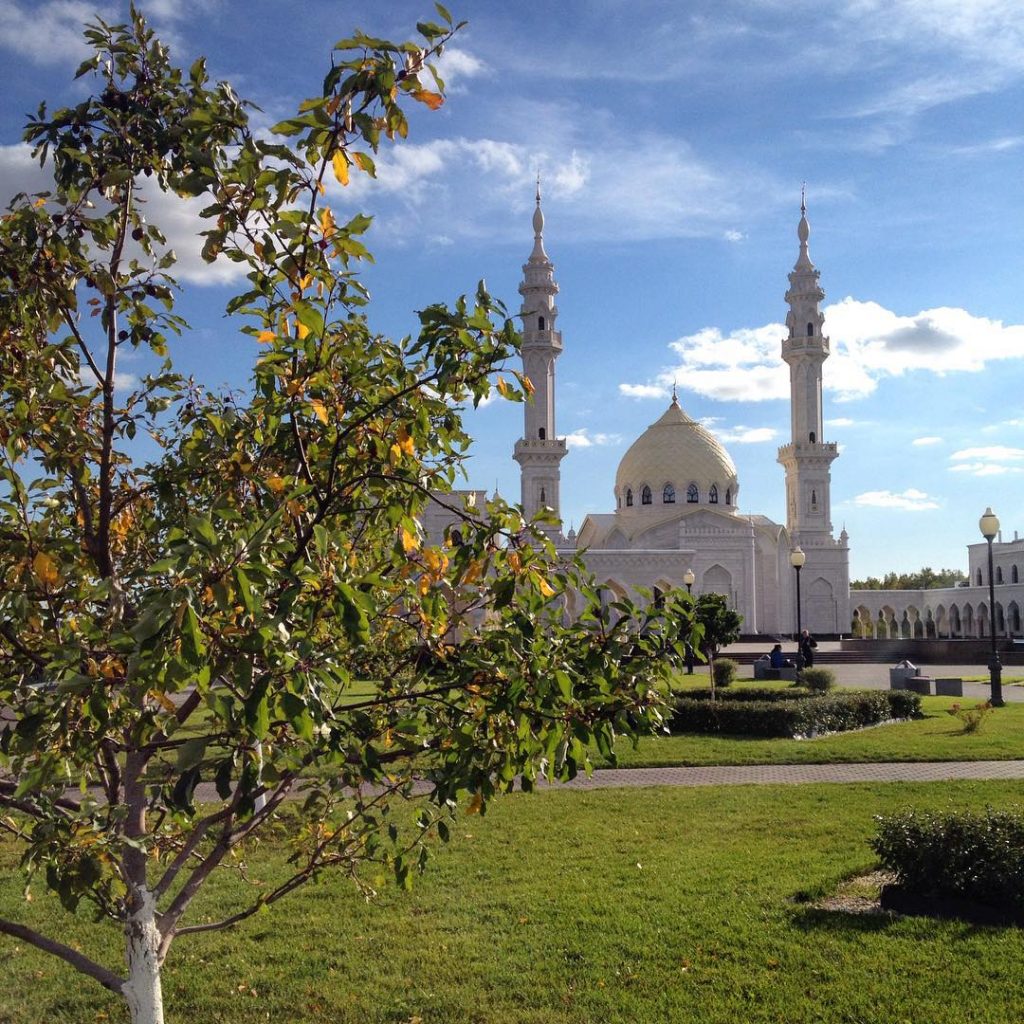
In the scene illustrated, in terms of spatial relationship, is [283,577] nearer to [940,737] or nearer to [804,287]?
[940,737]

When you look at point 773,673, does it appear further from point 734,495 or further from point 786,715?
point 734,495

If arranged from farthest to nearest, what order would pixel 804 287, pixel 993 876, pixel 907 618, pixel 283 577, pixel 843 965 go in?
pixel 907 618 < pixel 804 287 < pixel 993 876 < pixel 843 965 < pixel 283 577

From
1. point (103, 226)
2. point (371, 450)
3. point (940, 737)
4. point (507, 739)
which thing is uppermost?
point (103, 226)

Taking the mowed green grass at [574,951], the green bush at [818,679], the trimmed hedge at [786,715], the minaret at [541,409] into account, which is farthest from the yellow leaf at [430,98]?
the minaret at [541,409]

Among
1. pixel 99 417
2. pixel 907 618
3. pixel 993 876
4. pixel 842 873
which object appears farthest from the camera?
pixel 907 618

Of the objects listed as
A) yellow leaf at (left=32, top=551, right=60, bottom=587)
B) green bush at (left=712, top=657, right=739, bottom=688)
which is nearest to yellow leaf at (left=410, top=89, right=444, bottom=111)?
yellow leaf at (left=32, top=551, right=60, bottom=587)

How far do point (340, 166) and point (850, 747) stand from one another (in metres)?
14.1

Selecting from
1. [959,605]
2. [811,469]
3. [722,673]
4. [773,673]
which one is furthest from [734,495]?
[722,673]

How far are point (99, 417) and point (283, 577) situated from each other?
6.88 ft

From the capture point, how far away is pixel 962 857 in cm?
709

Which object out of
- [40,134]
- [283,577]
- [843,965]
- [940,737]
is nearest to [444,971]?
[843,965]

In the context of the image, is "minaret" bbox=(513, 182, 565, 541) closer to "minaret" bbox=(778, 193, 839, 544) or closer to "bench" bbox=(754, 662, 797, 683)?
"minaret" bbox=(778, 193, 839, 544)

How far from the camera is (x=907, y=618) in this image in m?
74.2

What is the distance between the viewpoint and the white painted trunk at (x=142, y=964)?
4.00 m
